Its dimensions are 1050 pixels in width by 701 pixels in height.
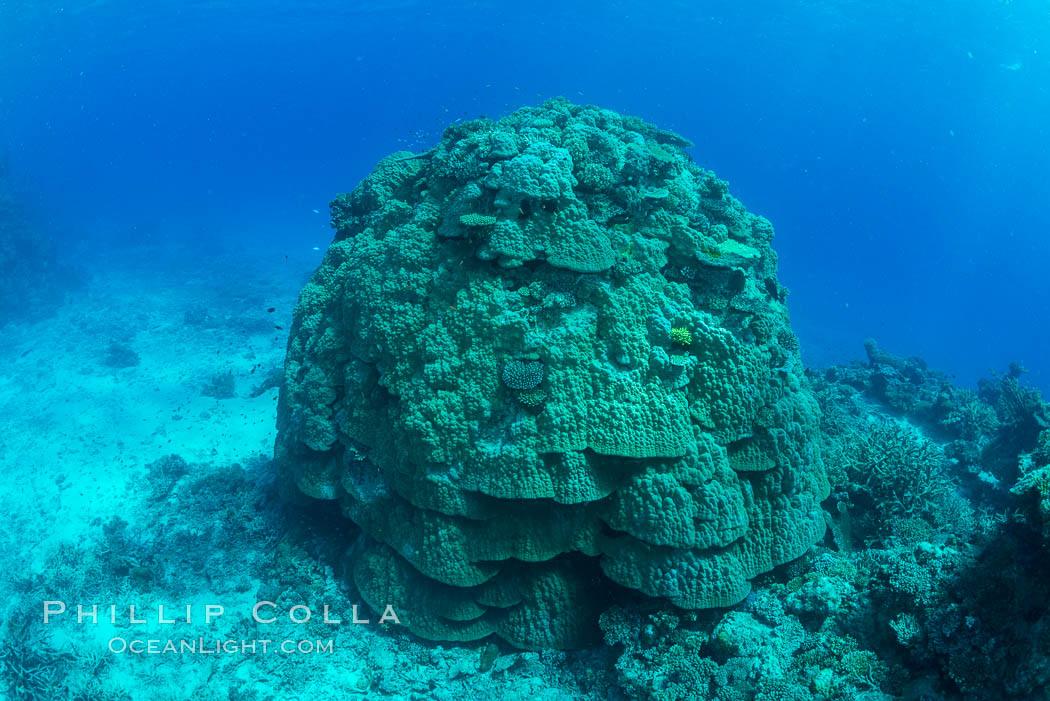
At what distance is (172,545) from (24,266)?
108 ft

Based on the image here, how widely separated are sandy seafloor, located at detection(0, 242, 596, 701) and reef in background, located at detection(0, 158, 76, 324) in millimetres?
8512

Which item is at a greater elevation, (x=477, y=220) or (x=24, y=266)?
(x=24, y=266)

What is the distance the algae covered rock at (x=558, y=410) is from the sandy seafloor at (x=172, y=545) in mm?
857

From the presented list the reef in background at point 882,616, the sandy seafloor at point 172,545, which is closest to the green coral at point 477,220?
the reef in background at point 882,616

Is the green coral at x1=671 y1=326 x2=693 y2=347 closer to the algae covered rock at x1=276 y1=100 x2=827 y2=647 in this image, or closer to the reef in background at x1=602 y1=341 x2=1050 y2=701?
the algae covered rock at x1=276 y1=100 x2=827 y2=647

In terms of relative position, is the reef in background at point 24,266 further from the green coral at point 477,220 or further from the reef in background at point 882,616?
the reef in background at point 882,616

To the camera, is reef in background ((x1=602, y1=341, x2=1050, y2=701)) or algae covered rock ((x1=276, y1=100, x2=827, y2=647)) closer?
reef in background ((x1=602, y1=341, x2=1050, y2=701))

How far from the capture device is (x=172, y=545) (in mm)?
11000

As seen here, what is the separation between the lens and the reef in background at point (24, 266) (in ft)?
95.8

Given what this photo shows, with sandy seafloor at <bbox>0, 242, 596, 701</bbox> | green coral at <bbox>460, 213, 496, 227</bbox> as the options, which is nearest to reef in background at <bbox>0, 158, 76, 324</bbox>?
sandy seafloor at <bbox>0, 242, 596, 701</bbox>

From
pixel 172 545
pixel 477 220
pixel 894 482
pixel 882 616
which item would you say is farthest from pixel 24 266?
pixel 894 482

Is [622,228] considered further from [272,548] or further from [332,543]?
[272,548]

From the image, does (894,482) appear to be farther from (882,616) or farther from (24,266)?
(24,266)

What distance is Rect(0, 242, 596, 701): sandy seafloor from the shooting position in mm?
8195
